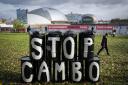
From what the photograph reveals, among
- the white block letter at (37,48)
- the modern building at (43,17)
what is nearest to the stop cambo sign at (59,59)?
the white block letter at (37,48)

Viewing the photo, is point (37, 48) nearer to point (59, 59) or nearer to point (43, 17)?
point (59, 59)

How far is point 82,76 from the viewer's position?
43.4 feet

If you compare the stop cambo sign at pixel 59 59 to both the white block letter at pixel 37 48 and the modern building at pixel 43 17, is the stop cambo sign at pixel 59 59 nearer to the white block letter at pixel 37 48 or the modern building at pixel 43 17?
the white block letter at pixel 37 48

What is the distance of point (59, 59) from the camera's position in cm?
1280

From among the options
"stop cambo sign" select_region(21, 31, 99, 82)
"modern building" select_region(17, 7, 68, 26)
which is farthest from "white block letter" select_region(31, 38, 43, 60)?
"modern building" select_region(17, 7, 68, 26)

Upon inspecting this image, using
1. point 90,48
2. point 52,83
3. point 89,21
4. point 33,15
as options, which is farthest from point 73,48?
point 33,15

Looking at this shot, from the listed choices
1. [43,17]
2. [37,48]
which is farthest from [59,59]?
[43,17]

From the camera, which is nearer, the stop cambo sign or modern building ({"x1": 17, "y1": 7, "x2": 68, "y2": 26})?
the stop cambo sign

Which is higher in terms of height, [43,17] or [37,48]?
[37,48]

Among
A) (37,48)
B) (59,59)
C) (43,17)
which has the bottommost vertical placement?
(43,17)

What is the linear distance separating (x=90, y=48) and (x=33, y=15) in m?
149

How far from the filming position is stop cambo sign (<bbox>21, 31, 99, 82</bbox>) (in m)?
12.7

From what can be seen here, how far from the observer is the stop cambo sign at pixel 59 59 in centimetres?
1272

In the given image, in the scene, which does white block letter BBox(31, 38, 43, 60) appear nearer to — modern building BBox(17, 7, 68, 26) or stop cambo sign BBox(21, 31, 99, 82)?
stop cambo sign BBox(21, 31, 99, 82)
